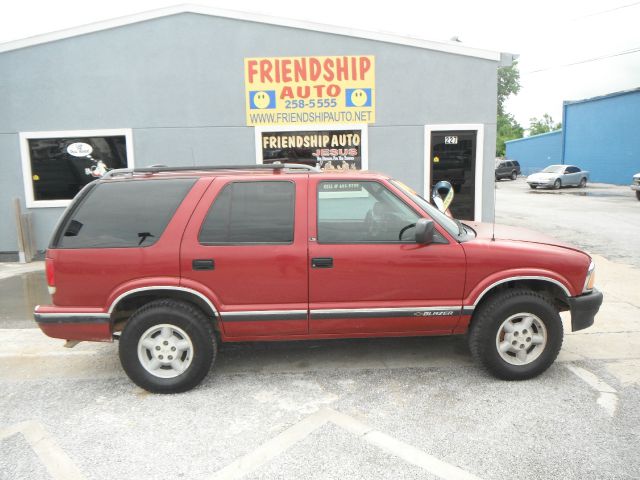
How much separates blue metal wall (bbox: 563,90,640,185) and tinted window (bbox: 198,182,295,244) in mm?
29928

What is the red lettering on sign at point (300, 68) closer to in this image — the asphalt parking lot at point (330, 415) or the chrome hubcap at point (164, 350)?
the asphalt parking lot at point (330, 415)

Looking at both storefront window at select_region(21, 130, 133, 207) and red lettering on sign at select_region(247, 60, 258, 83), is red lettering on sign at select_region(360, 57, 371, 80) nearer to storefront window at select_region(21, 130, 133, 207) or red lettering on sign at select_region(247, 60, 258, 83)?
red lettering on sign at select_region(247, 60, 258, 83)

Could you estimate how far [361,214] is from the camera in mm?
4219

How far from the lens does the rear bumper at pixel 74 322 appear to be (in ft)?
13.1

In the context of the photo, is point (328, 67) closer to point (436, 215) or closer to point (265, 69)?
point (265, 69)

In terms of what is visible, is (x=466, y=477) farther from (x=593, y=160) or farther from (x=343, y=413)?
(x=593, y=160)

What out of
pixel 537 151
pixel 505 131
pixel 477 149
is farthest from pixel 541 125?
pixel 477 149

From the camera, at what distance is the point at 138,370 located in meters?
4.03

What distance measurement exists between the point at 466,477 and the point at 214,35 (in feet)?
27.7

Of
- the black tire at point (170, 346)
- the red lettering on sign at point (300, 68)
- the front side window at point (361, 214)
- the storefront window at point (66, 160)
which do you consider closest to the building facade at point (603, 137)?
the red lettering on sign at point (300, 68)

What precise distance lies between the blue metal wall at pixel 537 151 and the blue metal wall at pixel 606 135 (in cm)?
316

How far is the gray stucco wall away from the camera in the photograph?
9125 millimetres

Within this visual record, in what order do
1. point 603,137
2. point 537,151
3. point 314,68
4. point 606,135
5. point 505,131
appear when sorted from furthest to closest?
point 505,131
point 537,151
point 603,137
point 606,135
point 314,68

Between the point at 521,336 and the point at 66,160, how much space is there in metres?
8.58
